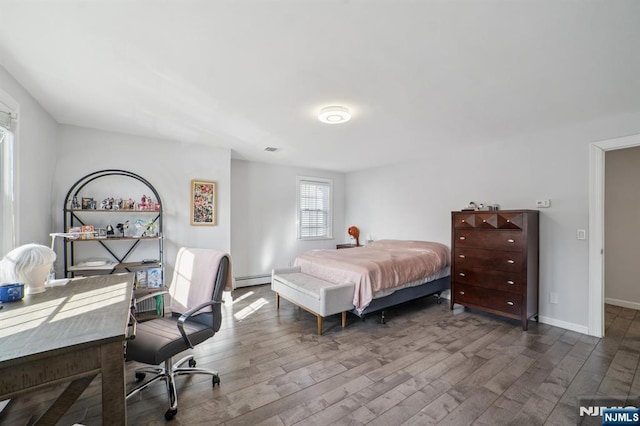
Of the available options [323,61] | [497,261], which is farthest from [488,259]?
[323,61]

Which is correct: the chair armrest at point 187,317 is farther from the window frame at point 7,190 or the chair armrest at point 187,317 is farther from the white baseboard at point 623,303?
the white baseboard at point 623,303

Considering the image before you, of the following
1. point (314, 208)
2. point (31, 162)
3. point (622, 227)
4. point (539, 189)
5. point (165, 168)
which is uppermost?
point (165, 168)

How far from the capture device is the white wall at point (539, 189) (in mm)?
3234

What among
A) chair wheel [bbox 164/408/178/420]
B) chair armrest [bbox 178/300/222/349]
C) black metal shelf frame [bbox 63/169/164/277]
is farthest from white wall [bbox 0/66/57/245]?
chair wheel [bbox 164/408/178/420]

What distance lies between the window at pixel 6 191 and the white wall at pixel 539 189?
4965 millimetres

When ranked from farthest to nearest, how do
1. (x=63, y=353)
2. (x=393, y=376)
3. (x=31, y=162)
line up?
1. (x=31, y=162)
2. (x=393, y=376)
3. (x=63, y=353)

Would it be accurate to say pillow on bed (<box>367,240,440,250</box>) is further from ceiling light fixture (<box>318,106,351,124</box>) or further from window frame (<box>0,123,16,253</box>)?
window frame (<box>0,123,16,253</box>)

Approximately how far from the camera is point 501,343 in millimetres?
2932

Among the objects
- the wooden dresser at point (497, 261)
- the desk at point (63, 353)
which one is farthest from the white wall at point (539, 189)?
the desk at point (63, 353)

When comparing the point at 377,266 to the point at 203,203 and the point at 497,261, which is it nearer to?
the point at 497,261

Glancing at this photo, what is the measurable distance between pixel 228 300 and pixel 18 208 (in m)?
2.75

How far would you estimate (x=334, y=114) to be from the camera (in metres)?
2.79

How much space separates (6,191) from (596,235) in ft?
19.4

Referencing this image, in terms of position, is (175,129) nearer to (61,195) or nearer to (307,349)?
(61,195)
